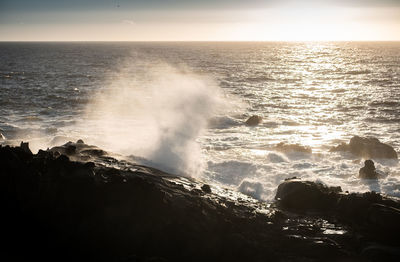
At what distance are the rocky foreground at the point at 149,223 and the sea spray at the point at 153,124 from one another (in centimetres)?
633

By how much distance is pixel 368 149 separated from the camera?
24188mm

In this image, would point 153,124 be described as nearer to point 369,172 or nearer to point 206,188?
point 369,172

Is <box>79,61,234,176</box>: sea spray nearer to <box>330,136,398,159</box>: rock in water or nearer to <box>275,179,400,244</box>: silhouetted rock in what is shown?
<box>275,179,400,244</box>: silhouetted rock


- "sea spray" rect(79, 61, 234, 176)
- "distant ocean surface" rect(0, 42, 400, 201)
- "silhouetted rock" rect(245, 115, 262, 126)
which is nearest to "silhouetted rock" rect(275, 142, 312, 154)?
"distant ocean surface" rect(0, 42, 400, 201)

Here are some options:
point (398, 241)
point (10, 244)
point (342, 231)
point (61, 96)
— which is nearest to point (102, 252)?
point (10, 244)

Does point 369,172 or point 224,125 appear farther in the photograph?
point 224,125

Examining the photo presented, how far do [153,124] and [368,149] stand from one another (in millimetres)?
15278

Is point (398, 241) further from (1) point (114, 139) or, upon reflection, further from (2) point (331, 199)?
(1) point (114, 139)

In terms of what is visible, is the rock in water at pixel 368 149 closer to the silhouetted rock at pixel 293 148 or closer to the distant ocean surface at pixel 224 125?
the distant ocean surface at pixel 224 125

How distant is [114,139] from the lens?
2670 centimetres

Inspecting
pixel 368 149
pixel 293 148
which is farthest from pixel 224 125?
pixel 368 149

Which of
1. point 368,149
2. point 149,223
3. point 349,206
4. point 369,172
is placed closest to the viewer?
point 149,223

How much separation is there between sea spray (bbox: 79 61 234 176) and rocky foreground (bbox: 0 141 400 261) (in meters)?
6.33

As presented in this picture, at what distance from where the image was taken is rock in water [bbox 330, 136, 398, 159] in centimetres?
2373
